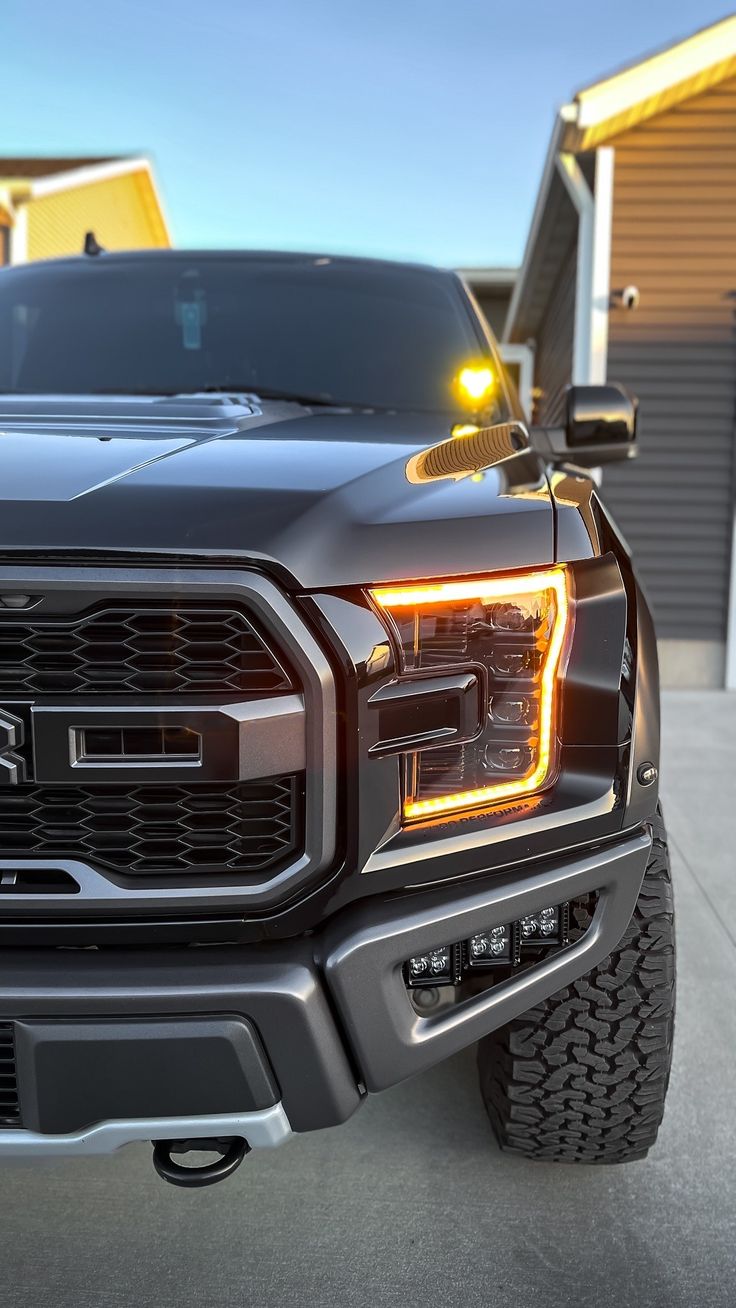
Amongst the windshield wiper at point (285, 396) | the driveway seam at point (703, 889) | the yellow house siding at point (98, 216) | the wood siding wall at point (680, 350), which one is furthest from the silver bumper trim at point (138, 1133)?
the yellow house siding at point (98, 216)

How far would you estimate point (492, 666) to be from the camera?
4.51ft

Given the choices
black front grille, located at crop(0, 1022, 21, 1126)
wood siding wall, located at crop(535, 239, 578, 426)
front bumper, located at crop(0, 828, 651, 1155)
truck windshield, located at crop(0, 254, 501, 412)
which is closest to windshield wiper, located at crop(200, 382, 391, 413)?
truck windshield, located at crop(0, 254, 501, 412)

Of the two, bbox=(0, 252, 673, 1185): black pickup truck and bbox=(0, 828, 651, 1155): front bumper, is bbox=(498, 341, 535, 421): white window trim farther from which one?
bbox=(0, 828, 651, 1155): front bumper

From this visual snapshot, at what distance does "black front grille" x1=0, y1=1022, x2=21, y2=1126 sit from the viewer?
1281 mm

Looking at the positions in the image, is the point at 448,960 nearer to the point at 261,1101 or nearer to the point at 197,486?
the point at 261,1101

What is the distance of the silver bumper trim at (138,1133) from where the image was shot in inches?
52.2

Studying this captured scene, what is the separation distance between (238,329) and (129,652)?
1.69 m

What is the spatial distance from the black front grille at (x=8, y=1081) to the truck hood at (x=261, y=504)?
59 cm

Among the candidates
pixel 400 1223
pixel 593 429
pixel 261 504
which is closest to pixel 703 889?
pixel 593 429

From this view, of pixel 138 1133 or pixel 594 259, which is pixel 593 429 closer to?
pixel 138 1133

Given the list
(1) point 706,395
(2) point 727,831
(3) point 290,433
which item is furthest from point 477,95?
(3) point 290,433

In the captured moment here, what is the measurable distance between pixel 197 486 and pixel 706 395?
6.86m

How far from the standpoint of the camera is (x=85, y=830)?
1293mm

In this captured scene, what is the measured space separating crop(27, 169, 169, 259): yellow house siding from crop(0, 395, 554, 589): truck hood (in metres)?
11.9
